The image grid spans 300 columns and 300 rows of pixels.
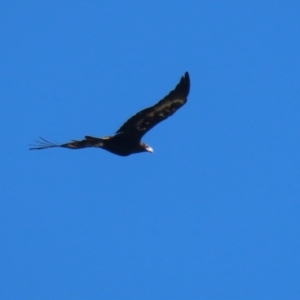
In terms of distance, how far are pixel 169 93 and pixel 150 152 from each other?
167 centimetres

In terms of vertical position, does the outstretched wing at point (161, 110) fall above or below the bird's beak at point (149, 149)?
above

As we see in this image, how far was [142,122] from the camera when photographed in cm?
5497

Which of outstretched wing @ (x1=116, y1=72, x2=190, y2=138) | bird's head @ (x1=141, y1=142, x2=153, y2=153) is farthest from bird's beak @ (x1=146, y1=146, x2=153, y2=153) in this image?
outstretched wing @ (x1=116, y1=72, x2=190, y2=138)

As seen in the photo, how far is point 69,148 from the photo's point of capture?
54938 mm

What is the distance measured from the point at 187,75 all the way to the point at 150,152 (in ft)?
7.09

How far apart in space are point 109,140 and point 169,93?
1.57 m

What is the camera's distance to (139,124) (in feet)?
180

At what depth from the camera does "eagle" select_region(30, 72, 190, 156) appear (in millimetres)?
54656

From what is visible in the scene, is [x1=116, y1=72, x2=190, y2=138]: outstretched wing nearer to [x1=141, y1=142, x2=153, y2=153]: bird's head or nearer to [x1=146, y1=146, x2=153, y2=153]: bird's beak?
[x1=141, y1=142, x2=153, y2=153]: bird's head

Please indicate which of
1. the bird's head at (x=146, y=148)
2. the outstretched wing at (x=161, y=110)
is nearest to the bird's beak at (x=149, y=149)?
the bird's head at (x=146, y=148)

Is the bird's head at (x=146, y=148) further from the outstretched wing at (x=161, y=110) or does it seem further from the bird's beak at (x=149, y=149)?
the outstretched wing at (x=161, y=110)

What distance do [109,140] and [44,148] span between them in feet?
4.61

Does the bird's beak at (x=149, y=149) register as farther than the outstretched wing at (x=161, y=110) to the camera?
Yes

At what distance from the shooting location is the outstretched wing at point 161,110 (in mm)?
54656
